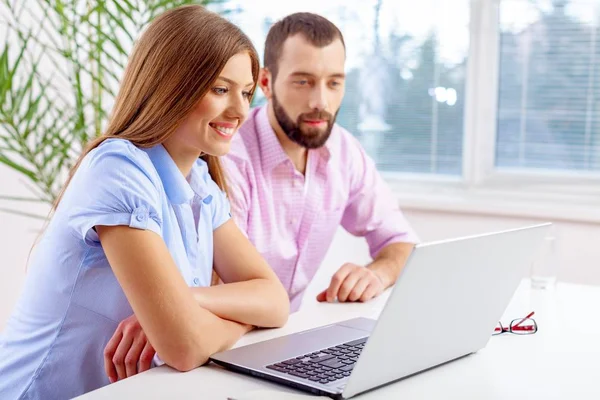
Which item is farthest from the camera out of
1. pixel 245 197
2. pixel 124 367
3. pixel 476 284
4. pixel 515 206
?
pixel 515 206

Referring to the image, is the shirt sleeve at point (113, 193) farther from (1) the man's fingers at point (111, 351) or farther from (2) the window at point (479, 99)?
(2) the window at point (479, 99)

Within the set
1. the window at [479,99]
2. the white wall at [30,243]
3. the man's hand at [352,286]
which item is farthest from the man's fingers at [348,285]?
the window at [479,99]

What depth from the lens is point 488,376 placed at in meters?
1.12

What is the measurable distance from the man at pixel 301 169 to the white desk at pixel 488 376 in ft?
2.12

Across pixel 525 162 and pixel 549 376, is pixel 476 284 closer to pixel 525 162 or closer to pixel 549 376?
pixel 549 376

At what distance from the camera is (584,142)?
2943 millimetres

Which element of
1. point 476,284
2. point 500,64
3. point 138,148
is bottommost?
point 476,284

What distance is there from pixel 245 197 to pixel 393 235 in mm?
414

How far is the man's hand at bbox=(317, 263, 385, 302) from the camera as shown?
63.3 inches

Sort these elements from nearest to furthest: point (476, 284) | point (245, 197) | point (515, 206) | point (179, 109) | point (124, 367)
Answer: point (476, 284) < point (124, 367) < point (179, 109) < point (245, 197) < point (515, 206)

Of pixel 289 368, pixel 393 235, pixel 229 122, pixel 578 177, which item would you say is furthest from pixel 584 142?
pixel 289 368

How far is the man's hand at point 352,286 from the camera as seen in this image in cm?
161

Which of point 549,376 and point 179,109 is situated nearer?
point 549,376

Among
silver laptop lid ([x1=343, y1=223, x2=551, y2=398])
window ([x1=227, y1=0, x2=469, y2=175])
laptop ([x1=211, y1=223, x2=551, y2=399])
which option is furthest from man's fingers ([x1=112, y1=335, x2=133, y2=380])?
window ([x1=227, y1=0, x2=469, y2=175])
